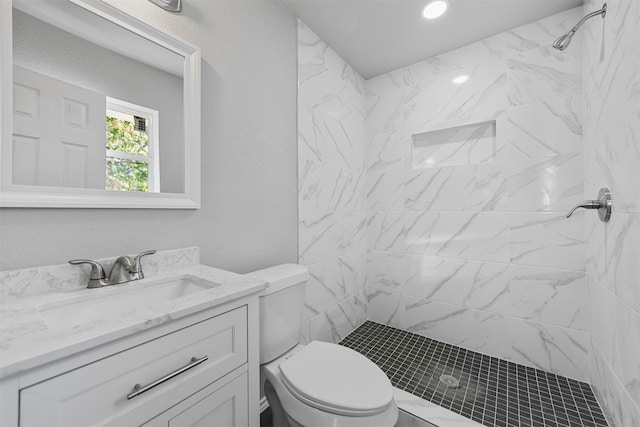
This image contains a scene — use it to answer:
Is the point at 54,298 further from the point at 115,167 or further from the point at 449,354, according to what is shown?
the point at 449,354

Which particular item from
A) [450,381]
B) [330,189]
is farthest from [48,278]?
[450,381]

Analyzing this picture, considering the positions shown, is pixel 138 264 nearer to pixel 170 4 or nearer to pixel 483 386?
pixel 170 4

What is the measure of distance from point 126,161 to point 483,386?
222 centimetres

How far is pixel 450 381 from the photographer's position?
1676 mm

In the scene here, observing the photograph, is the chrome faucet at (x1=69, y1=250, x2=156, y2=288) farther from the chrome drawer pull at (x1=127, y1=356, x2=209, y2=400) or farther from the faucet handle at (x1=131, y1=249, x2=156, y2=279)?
the chrome drawer pull at (x1=127, y1=356, x2=209, y2=400)

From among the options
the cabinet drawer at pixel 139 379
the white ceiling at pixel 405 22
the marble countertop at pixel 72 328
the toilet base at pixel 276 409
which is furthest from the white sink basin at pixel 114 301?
the white ceiling at pixel 405 22

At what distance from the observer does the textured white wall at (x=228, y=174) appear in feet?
3.02

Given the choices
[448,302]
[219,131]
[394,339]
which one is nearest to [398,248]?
[448,302]

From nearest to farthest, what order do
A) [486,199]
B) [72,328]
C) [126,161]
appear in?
[72,328], [126,161], [486,199]

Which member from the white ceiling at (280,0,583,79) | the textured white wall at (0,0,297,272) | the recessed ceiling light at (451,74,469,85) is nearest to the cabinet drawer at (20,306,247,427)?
the textured white wall at (0,0,297,272)

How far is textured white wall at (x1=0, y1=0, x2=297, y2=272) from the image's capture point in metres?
0.92

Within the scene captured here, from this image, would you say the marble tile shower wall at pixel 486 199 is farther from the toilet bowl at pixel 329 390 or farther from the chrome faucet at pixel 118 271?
the chrome faucet at pixel 118 271

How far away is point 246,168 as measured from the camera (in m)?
1.50

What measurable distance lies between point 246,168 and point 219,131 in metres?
0.23
